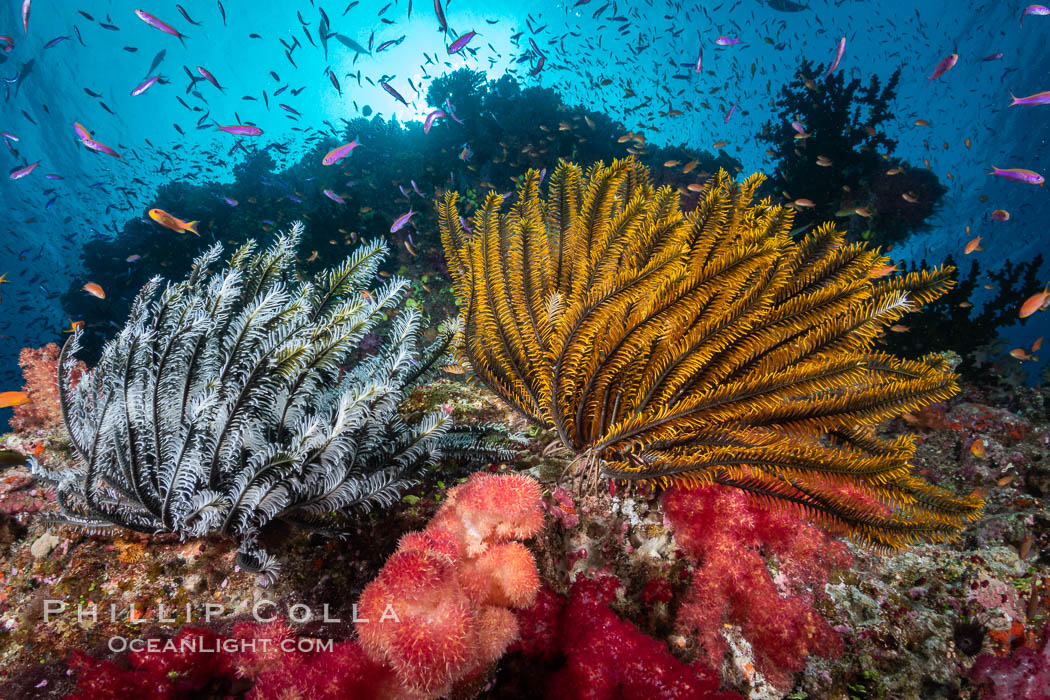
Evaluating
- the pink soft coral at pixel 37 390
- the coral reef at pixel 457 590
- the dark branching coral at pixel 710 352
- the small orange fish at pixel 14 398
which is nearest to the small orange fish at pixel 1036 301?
the dark branching coral at pixel 710 352

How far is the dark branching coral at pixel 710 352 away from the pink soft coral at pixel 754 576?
28cm

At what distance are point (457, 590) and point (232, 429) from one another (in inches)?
47.3

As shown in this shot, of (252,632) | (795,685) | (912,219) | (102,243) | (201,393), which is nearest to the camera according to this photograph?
(252,632)

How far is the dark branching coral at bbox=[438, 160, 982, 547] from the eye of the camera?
1.55 metres

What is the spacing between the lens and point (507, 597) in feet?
5.29

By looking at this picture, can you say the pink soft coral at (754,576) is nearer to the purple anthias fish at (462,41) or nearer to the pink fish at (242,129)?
the purple anthias fish at (462,41)

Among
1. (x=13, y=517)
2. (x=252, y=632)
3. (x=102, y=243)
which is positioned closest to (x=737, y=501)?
(x=252, y=632)

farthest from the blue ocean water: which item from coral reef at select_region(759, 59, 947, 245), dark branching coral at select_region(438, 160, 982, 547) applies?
dark branching coral at select_region(438, 160, 982, 547)

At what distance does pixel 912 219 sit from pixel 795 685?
14788 millimetres

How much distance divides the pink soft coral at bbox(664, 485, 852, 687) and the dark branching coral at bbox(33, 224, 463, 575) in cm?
137

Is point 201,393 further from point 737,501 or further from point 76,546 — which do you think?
point 737,501

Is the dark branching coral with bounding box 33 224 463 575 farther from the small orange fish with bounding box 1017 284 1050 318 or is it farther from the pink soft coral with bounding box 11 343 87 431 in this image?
the small orange fish with bounding box 1017 284 1050 318

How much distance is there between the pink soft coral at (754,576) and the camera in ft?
5.92

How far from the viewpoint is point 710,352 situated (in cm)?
179
